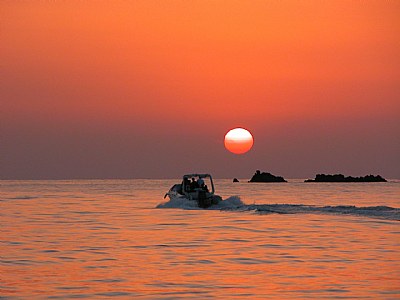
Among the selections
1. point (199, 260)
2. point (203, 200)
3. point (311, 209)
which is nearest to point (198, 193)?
point (203, 200)

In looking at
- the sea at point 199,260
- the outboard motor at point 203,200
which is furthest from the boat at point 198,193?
the sea at point 199,260

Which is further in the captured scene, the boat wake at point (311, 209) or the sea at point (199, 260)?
the boat wake at point (311, 209)

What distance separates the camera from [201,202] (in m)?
58.5

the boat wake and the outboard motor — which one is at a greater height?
the outboard motor

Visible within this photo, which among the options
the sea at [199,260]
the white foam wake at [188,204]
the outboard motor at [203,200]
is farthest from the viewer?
the white foam wake at [188,204]

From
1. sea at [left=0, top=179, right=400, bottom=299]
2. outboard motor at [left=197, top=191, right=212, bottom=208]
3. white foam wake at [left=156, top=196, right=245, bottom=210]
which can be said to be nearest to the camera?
sea at [left=0, top=179, right=400, bottom=299]

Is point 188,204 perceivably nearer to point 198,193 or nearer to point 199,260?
point 198,193

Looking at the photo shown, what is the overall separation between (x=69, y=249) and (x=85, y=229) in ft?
33.7

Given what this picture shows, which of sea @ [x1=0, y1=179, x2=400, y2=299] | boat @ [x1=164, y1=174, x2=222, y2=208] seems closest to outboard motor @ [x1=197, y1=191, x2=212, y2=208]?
boat @ [x1=164, y1=174, x2=222, y2=208]

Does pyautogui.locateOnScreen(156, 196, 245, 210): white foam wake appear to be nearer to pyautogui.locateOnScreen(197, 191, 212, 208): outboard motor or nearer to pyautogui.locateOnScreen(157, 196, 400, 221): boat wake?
pyautogui.locateOnScreen(157, 196, 400, 221): boat wake

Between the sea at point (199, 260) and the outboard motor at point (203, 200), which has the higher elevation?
the outboard motor at point (203, 200)

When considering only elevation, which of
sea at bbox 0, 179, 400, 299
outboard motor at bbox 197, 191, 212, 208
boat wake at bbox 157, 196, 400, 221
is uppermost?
outboard motor at bbox 197, 191, 212, 208

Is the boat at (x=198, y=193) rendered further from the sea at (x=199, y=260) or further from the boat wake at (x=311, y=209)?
the sea at (x=199, y=260)

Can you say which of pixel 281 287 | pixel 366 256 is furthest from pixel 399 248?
pixel 281 287
